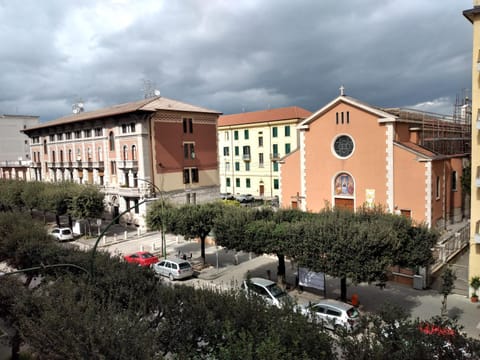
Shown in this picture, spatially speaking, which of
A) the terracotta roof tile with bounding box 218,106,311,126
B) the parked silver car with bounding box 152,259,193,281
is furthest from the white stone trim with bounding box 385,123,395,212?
the terracotta roof tile with bounding box 218,106,311,126

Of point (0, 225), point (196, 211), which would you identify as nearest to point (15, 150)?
point (0, 225)

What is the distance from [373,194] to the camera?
1160 inches

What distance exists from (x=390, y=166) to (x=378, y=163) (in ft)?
3.38

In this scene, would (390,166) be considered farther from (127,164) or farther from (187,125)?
(127,164)

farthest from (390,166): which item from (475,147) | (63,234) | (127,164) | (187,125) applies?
(63,234)

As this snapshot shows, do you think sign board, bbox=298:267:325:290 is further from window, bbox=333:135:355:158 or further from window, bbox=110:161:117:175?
window, bbox=110:161:117:175

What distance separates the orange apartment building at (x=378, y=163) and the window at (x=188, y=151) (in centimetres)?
1206

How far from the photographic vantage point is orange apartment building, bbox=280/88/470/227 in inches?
1089

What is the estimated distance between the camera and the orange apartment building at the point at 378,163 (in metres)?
27.7

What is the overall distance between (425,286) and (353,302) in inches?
208

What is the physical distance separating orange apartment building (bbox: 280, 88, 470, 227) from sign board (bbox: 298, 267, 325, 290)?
8.87 metres

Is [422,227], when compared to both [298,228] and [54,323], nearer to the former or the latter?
[298,228]

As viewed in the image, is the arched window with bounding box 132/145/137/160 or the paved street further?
the arched window with bounding box 132/145/137/160

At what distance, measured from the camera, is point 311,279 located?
20.3 meters
